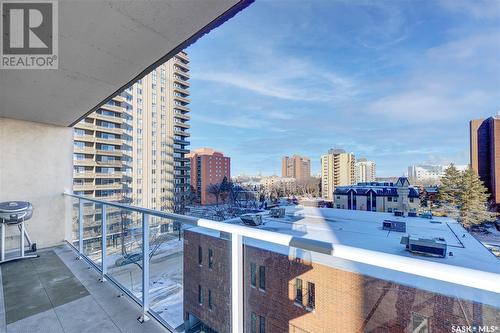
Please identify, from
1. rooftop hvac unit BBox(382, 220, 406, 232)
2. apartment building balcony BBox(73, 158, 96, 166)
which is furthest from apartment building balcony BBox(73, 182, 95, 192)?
rooftop hvac unit BBox(382, 220, 406, 232)

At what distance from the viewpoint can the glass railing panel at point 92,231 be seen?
2656 millimetres

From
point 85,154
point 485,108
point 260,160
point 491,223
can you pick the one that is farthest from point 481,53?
point 85,154

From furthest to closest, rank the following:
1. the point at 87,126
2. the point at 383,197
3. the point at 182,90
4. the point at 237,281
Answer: the point at 182,90
the point at 87,126
the point at 383,197
the point at 237,281

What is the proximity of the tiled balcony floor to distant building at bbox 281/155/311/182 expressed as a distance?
44.9 meters

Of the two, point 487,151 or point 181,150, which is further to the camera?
point 181,150

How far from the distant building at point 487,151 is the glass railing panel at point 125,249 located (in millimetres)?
22856

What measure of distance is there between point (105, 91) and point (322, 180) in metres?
37.7

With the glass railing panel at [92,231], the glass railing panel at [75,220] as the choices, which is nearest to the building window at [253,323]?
the glass railing panel at [92,231]

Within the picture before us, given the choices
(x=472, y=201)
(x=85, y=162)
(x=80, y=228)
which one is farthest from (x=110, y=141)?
(x=472, y=201)

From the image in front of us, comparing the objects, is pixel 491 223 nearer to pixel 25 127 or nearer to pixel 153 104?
pixel 25 127

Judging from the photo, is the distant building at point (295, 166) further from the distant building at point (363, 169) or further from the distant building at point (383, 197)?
the distant building at point (383, 197)

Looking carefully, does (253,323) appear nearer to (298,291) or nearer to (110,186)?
(298,291)

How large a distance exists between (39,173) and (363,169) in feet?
127

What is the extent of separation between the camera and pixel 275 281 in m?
1.24
